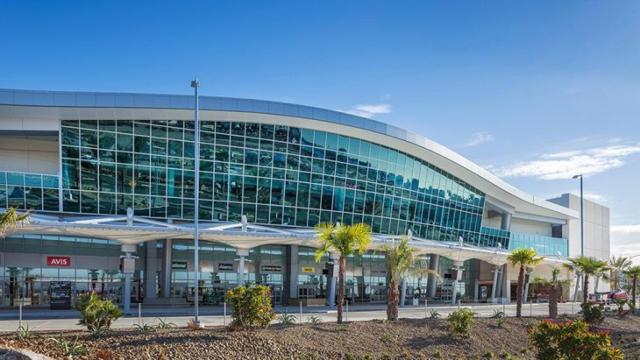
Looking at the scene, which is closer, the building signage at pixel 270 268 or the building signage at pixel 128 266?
the building signage at pixel 128 266

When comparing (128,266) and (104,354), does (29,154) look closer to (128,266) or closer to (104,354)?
(128,266)

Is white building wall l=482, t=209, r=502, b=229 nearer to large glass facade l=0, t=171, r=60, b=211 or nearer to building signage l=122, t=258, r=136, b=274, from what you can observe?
building signage l=122, t=258, r=136, b=274

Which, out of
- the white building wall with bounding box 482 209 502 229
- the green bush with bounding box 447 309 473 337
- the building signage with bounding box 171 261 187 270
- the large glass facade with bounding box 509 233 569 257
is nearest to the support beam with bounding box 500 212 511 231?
the large glass facade with bounding box 509 233 569 257

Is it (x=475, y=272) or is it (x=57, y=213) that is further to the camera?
(x=475, y=272)

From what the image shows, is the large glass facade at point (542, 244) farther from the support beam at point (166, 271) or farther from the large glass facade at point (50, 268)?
the large glass facade at point (50, 268)

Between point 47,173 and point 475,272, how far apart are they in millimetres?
48349

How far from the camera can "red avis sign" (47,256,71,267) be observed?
1686 inches

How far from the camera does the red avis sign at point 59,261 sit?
4281cm

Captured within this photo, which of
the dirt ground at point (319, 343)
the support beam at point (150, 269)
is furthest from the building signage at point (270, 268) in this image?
the dirt ground at point (319, 343)

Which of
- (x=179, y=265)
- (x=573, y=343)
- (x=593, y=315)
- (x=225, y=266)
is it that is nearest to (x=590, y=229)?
(x=593, y=315)

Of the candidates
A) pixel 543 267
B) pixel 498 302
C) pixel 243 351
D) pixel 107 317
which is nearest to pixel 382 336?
pixel 243 351

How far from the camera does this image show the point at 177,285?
4725 centimetres

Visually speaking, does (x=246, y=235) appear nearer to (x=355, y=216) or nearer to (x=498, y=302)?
(x=355, y=216)

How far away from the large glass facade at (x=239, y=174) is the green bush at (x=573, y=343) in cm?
2981
